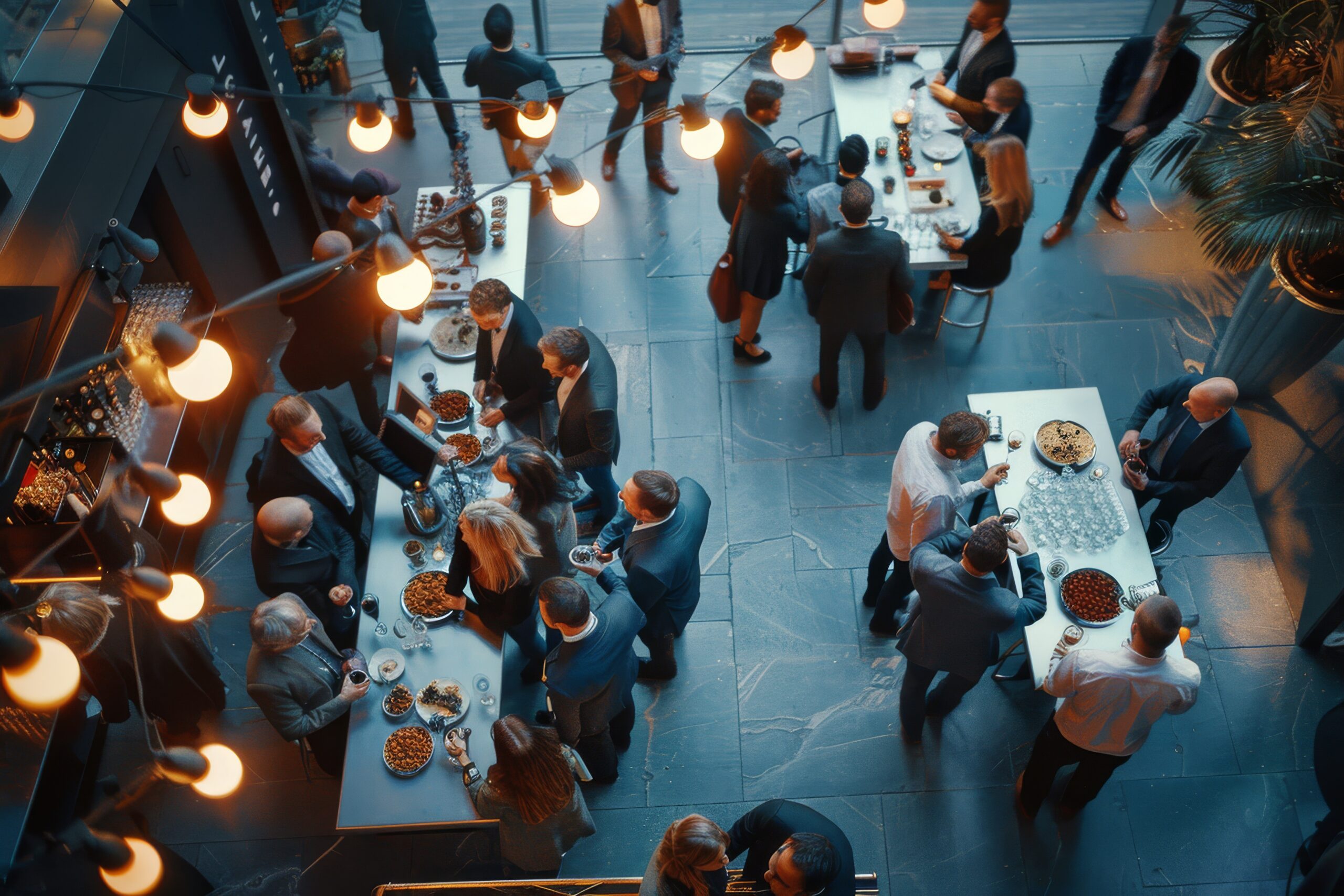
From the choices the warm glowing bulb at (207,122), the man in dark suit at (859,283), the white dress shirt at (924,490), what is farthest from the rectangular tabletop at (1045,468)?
the warm glowing bulb at (207,122)

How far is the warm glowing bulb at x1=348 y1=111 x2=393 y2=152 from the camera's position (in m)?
5.09

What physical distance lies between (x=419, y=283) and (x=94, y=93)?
2.57 metres

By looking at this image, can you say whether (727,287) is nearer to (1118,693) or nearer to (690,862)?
(1118,693)

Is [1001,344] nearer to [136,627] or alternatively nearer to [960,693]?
[960,693]

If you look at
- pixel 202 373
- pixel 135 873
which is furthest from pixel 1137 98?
pixel 135 873

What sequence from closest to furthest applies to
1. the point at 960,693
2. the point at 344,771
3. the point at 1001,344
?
the point at 344,771, the point at 960,693, the point at 1001,344

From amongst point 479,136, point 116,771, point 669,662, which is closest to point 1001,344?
point 669,662

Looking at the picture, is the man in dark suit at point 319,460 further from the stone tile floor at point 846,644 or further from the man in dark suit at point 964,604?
the man in dark suit at point 964,604

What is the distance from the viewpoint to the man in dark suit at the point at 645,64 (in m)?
7.46

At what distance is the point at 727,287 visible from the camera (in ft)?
22.9

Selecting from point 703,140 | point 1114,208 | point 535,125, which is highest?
point 535,125

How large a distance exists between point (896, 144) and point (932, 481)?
3.39 metres

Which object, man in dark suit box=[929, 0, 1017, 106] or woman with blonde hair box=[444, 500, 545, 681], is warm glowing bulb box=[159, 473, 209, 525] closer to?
woman with blonde hair box=[444, 500, 545, 681]

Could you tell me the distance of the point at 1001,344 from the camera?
739cm
